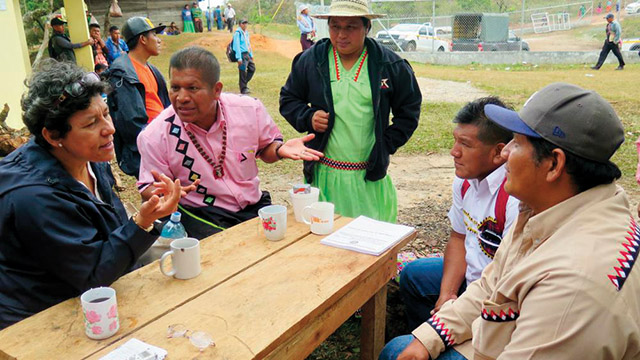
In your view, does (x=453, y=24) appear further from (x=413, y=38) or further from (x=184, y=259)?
(x=184, y=259)

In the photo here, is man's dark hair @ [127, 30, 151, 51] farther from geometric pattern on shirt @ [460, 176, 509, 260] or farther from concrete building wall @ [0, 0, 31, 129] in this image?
concrete building wall @ [0, 0, 31, 129]

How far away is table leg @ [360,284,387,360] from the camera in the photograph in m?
2.53

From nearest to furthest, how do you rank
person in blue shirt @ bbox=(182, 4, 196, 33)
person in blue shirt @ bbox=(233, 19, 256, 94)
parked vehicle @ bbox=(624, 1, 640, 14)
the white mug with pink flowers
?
the white mug with pink flowers < person in blue shirt @ bbox=(233, 19, 256, 94) < parked vehicle @ bbox=(624, 1, 640, 14) < person in blue shirt @ bbox=(182, 4, 196, 33)

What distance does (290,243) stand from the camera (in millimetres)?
2348

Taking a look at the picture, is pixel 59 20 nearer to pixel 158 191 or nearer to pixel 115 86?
pixel 115 86

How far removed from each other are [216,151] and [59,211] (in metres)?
1.13

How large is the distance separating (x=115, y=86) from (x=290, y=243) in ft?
7.89

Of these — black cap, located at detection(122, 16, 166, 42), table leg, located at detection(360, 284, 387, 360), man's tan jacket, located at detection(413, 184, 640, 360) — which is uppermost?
black cap, located at detection(122, 16, 166, 42)

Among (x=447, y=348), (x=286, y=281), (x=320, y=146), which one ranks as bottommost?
(x=447, y=348)

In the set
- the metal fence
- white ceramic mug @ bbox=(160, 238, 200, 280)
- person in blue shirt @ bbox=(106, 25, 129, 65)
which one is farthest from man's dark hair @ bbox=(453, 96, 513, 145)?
the metal fence

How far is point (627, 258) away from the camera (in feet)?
4.34

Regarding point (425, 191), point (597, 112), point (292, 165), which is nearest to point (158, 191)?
point (597, 112)

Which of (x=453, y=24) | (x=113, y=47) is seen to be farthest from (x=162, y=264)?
(x=453, y=24)

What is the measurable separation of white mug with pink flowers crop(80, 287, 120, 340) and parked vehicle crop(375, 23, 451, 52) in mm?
19141
